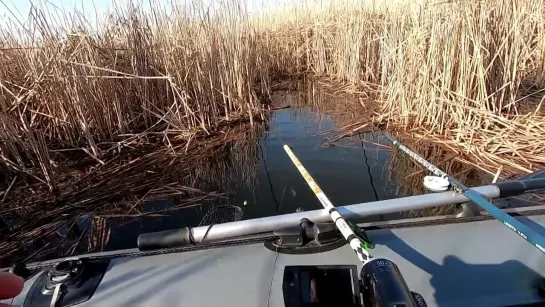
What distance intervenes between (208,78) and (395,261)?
2950 mm

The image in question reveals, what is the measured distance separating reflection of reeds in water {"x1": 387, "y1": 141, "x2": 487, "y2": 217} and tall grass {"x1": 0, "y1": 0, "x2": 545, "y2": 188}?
170 mm

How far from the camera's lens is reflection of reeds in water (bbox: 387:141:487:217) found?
228 cm

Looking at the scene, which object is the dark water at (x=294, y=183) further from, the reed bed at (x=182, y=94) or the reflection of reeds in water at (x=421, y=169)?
the reed bed at (x=182, y=94)

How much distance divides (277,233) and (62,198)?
1990mm

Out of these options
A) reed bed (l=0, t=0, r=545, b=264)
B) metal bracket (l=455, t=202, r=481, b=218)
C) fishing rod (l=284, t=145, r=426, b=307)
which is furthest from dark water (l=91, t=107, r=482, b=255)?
fishing rod (l=284, t=145, r=426, b=307)

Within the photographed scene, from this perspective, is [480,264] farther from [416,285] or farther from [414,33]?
[414,33]

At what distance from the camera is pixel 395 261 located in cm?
106

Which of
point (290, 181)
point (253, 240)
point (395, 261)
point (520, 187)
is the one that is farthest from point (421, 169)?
point (253, 240)

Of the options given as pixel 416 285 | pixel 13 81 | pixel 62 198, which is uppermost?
pixel 13 81

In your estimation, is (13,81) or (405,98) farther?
(405,98)

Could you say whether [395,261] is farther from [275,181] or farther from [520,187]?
[275,181]

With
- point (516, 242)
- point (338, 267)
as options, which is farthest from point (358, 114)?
point (338, 267)

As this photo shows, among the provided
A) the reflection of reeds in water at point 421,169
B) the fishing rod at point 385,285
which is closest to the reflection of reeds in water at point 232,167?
the reflection of reeds in water at point 421,169

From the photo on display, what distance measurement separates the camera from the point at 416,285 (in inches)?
38.1
